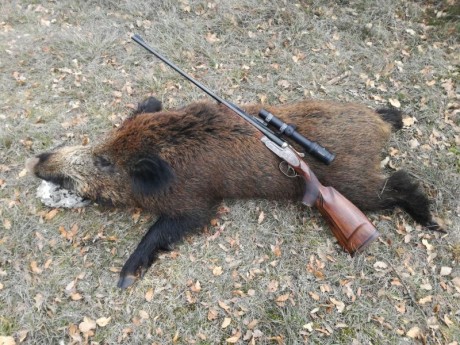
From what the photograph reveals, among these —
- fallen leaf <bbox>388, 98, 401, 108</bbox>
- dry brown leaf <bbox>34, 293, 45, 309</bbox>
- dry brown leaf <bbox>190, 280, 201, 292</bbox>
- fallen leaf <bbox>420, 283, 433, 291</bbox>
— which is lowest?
dry brown leaf <bbox>34, 293, 45, 309</bbox>

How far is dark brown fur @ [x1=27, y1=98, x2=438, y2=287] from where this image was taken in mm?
4602

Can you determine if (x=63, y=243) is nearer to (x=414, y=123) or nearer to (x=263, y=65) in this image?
(x=263, y=65)

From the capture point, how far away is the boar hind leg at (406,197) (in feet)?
16.4

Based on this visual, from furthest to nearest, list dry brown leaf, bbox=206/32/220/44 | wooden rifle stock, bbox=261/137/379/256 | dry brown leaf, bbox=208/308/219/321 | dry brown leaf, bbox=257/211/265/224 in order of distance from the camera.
A: dry brown leaf, bbox=206/32/220/44
dry brown leaf, bbox=257/211/265/224
dry brown leaf, bbox=208/308/219/321
wooden rifle stock, bbox=261/137/379/256

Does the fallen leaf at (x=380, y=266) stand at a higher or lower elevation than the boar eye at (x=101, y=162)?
higher

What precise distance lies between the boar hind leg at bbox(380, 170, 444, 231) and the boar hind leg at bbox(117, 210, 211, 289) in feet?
7.87

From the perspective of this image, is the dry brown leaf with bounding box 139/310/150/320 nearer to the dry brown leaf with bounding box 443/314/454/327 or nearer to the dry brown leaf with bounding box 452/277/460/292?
the dry brown leaf with bounding box 443/314/454/327

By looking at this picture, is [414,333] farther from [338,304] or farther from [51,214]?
[51,214]

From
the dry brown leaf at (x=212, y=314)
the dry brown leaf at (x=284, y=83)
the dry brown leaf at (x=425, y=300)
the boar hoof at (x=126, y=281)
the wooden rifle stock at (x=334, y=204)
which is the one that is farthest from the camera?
the dry brown leaf at (x=284, y=83)

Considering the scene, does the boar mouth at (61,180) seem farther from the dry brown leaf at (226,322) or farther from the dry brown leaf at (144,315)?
the dry brown leaf at (226,322)

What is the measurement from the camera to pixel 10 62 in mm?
7023

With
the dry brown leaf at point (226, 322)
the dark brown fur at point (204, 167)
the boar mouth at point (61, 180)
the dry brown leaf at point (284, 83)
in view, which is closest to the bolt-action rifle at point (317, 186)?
the dark brown fur at point (204, 167)

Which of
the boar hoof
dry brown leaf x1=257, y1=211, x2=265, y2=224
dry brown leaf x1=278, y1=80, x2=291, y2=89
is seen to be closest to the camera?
the boar hoof

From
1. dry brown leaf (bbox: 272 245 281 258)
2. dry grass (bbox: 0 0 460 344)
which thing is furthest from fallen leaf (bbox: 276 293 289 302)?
dry brown leaf (bbox: 272 245 281 258)
